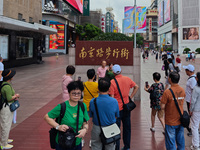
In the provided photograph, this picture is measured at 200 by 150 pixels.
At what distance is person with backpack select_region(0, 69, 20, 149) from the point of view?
412 centimetres

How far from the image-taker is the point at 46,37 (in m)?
49.1

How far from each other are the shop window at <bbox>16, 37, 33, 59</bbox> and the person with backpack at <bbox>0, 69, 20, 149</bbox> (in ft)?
64.7

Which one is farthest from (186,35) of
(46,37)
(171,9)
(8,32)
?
(8,32)

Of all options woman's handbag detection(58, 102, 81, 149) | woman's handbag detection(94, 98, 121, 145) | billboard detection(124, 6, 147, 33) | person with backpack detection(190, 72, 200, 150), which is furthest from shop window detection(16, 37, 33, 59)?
woman's handbag detection(58, 102, 81, 149)

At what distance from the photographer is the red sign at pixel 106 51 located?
9125mm

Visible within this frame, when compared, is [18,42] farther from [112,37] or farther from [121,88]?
[121,88]

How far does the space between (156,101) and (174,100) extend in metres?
1.40

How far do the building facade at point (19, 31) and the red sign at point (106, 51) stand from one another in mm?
9407

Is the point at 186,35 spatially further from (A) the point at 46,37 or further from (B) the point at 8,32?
(B) the point at 8,32

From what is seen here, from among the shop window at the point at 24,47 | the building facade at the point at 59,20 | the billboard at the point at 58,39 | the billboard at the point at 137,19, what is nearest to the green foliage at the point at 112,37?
the billboard at the point at 137,19

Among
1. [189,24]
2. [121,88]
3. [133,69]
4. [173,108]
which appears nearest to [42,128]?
[121,88]

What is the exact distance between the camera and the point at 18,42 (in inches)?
894

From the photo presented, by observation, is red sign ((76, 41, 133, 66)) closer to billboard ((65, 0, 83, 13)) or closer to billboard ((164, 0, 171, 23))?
billboard ((65, 0, 83, 13))

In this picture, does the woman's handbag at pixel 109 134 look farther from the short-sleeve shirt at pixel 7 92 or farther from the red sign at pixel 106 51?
the red sign at pixel 106 51
